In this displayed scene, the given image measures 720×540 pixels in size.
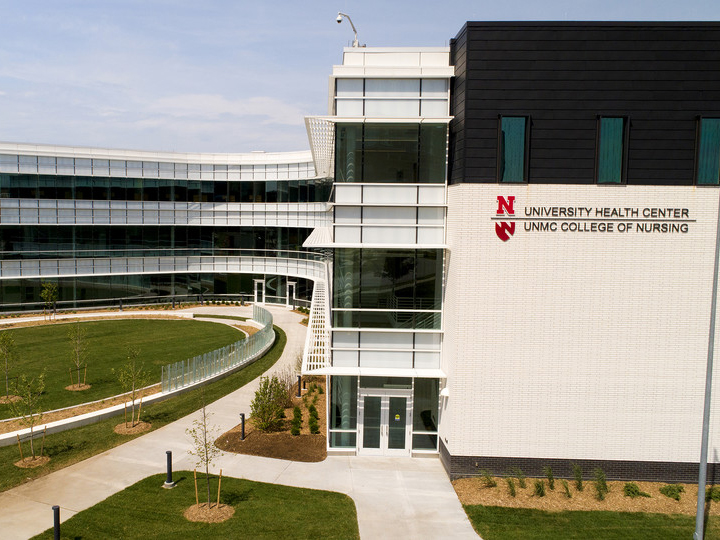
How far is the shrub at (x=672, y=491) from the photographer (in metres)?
15.2

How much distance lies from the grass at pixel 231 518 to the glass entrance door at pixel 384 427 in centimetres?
294

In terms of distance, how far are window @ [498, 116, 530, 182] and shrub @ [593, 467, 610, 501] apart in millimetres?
8502

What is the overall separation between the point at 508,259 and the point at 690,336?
5.57 meters

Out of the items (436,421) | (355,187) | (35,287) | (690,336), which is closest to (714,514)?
(690,336)

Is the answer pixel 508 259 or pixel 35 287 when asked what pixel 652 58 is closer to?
pixel 508 259

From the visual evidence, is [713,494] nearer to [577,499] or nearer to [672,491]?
[672,491]

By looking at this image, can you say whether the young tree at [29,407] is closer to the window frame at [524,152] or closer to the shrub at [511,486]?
the shrub at [511,486]

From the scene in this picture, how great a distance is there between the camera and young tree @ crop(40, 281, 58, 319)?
39.5 m

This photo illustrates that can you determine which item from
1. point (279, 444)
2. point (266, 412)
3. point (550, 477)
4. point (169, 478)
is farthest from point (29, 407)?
point (550, 477)

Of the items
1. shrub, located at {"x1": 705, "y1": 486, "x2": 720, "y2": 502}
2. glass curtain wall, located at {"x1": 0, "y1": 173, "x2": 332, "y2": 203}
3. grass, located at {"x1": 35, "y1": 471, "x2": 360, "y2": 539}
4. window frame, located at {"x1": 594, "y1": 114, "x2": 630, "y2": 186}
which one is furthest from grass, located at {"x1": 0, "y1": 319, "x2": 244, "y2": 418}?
shrub, located at {"x1": 705, "y1": 486, "x2": 720, "y2": 502}

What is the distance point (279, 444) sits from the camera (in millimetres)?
18453

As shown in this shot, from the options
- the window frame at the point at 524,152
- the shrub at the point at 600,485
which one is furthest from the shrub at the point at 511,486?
the window frame at the point at 524,152

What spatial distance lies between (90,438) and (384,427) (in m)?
9.45

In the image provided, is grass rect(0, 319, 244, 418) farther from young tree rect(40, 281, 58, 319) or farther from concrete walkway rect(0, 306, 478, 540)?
concrete walkway rect(0, 306, 478, 540)
